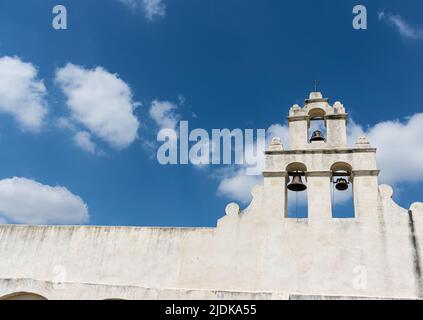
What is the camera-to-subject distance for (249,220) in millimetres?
12539

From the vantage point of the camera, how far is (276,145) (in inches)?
521

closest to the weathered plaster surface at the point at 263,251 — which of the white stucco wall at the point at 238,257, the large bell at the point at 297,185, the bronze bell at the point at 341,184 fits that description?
the white stucco wall at the point at 238,257

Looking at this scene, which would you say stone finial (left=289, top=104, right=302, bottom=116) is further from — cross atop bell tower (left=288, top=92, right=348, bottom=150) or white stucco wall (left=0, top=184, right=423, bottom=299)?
white stucco wall (left=0, top=184, right=423, bottom=299)

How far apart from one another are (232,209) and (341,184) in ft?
8.74

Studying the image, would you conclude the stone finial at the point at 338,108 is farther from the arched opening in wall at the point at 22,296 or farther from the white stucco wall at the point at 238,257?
the arched opening in wall at the point at 22,296

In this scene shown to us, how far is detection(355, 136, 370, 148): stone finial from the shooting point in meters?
12.8

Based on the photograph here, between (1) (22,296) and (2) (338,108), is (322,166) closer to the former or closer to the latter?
(2) (338,108)

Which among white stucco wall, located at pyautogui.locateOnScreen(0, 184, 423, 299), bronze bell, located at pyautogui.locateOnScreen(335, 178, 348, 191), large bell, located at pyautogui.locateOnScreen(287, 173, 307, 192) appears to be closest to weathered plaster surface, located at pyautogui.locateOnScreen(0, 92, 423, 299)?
white stucco wall, located at pyautogui.locateOnScreen(0, 184, 423, 299)

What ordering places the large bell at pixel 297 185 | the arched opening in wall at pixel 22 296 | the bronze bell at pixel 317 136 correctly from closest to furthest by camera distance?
the arched opening in wall at pixel 22 296
the large bell at pixel 297 185
the bronze bell at pixel 317 136

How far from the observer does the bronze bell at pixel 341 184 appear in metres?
12.9

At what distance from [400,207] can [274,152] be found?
3109 mm

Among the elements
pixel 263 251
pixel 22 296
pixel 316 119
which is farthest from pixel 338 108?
pixel 22 296
